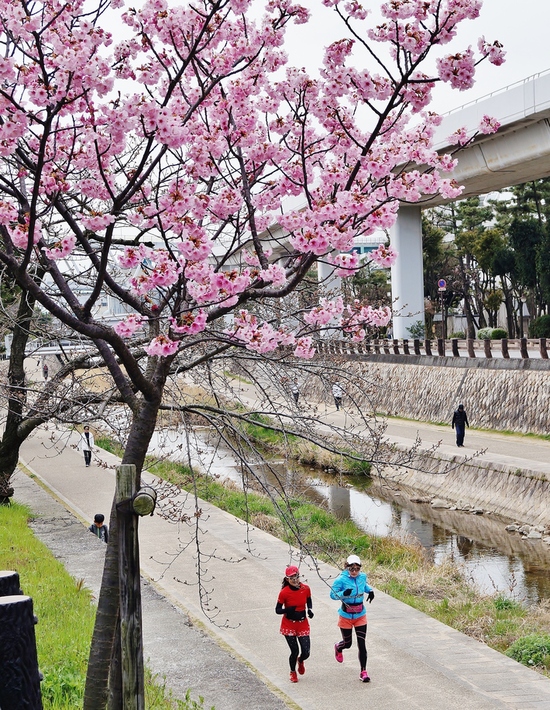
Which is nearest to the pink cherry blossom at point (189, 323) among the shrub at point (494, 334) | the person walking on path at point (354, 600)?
the person walking on path at point (354, 600)

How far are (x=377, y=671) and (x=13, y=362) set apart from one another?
9247mm

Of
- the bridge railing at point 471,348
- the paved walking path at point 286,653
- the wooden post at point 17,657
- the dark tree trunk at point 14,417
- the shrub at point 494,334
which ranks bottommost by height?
the paved walking path at point 286,653

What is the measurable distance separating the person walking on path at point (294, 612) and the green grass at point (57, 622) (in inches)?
46.8

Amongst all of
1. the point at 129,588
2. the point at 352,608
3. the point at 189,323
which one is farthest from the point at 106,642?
the point at 352,608

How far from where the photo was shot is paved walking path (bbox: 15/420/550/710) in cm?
799

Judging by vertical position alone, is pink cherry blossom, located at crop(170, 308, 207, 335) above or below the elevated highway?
below

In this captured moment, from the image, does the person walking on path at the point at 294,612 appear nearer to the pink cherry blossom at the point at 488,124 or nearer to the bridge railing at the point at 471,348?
the pink cherry blossom at the point at 488,124

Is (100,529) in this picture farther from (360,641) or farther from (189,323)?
(189,323)

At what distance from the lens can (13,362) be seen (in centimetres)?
1575

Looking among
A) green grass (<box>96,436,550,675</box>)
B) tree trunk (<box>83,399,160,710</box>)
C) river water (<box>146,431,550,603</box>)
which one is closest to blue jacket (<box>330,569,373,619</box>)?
green grass (<box>96,436,550,675</box>)

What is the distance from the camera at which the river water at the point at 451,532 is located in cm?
1493

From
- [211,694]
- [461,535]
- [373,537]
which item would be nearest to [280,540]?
[373,537]

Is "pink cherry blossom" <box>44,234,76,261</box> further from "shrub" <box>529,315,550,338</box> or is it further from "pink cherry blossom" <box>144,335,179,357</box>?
"shrub" <box>529,315,550,338</box>

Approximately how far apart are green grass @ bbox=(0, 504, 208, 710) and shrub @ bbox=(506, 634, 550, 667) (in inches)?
167
